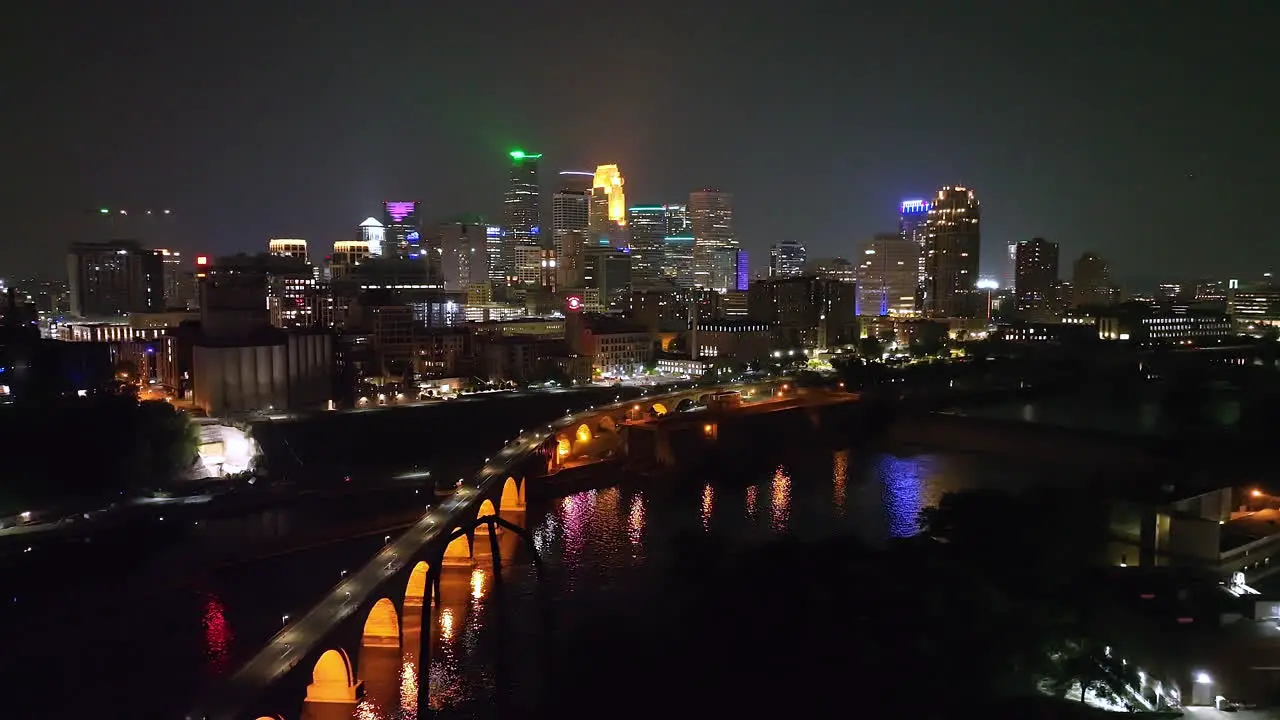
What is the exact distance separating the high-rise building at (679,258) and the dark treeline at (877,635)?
42.6 metres

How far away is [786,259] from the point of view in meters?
55.8

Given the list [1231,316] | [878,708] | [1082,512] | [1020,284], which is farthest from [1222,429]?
[1020,284]

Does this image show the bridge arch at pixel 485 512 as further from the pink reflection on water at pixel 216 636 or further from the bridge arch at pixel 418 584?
the pink reflection on water at pixel 216 636

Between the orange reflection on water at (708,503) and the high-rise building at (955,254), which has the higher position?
the high-rise building at (955,254)

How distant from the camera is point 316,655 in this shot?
5.46 m

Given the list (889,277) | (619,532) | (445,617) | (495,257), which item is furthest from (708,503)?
(495,257)

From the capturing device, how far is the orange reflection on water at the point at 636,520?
1033 cm

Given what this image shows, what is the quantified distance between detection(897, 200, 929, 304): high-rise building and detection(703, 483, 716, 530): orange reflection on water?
105 ft

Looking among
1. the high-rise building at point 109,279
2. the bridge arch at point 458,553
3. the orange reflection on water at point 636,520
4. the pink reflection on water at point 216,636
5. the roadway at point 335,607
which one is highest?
the high-rise building at point 109,279

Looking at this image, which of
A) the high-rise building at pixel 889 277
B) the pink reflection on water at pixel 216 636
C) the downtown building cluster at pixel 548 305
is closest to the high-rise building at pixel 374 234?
the downtown building cluster at pixel 548 305

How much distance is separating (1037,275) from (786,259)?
1483cm

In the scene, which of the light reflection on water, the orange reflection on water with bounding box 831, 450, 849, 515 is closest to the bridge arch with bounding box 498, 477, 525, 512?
the light reflection on water

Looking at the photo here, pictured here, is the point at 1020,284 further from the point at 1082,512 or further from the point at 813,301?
the point at 1082,512

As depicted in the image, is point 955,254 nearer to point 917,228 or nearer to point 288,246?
point 917,228
